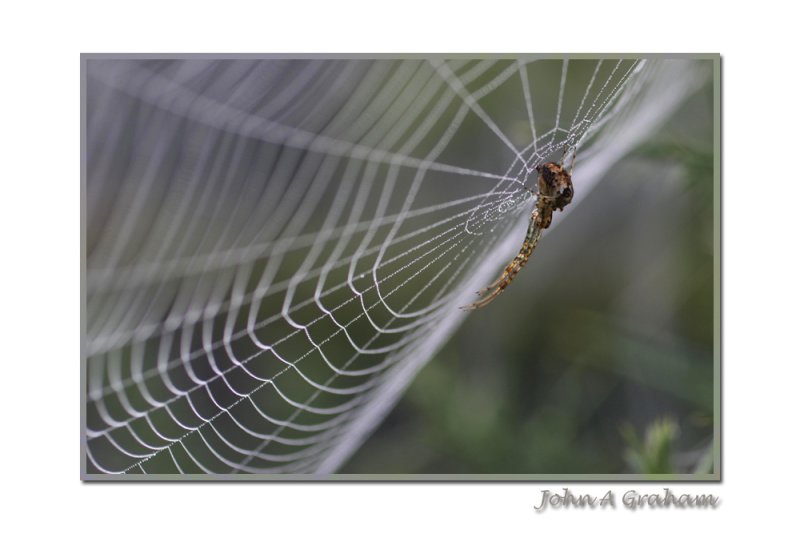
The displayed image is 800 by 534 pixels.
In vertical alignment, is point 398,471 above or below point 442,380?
below

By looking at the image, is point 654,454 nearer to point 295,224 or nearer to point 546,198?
point 546,198

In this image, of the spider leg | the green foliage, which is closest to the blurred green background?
the green foliage

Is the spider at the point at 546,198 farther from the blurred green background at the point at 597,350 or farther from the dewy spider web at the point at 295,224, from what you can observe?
the blurred green background at the point at 597,350

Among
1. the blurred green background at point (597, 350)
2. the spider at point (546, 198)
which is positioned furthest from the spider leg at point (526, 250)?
the blurred green background at point (597, 350)

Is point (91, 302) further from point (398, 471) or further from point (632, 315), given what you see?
point (632, 315)

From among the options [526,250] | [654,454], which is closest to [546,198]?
[526,250]
